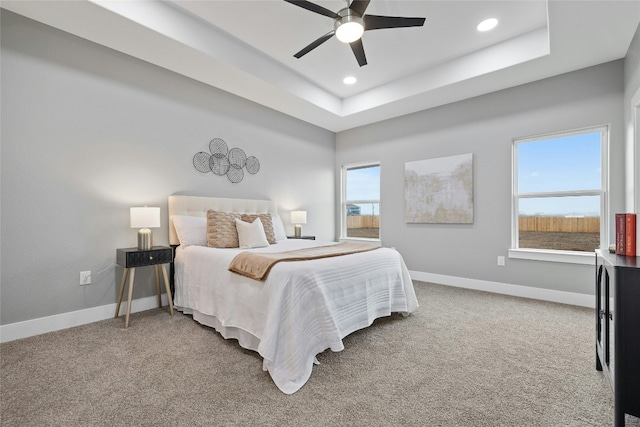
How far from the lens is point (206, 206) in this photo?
144 inches

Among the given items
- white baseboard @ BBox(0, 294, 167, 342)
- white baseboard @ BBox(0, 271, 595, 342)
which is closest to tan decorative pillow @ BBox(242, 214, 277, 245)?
white baseboard @ BBox(0, 271, 595, 342)

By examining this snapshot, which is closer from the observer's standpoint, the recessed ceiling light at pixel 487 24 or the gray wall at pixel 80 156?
the gray wall at pixel 80 156

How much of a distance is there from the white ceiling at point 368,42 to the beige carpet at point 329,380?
2670 mm

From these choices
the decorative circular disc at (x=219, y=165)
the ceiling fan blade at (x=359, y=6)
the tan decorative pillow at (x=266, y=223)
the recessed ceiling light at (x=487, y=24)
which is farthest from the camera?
the decorative circular disc at (x=219, y=165)

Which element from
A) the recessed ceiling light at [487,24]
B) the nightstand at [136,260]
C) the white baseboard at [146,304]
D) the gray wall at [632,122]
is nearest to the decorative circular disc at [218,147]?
the nightstand at [136,260]

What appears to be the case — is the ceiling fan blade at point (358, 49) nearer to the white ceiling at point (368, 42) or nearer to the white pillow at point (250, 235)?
the white ceiling at point (368, 42)

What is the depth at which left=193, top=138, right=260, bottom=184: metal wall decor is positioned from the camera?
3748mm

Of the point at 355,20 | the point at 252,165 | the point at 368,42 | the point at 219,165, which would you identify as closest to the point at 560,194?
the point at 368,42

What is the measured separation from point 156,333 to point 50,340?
799mm

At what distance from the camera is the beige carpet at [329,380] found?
58.6 inches

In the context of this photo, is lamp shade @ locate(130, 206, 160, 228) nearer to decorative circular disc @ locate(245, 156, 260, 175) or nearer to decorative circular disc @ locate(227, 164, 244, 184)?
decorative circular disc @ locate(227, 164, 244, 184)

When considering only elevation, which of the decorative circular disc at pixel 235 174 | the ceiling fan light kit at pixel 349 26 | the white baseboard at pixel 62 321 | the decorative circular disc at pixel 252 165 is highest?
the ceiling fan light kit at pixel 349 26

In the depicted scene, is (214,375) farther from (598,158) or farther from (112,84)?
(598,158)

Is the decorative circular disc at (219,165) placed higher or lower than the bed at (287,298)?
higher
